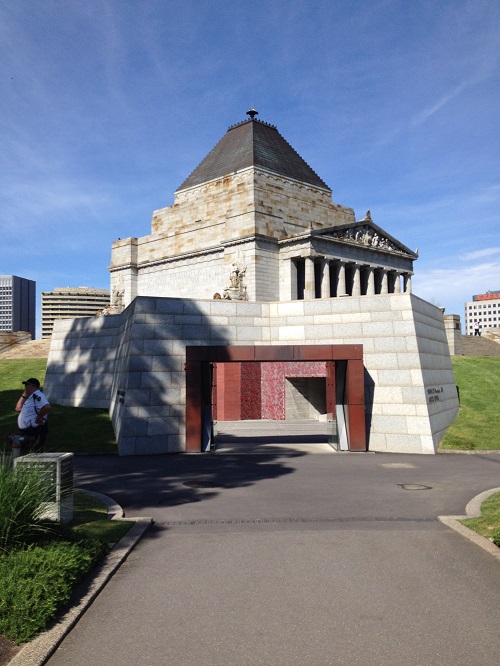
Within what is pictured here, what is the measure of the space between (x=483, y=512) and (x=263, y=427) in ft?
75.5

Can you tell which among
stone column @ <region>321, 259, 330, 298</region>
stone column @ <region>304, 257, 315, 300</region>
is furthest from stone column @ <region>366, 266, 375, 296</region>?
stone column @ <region>304, 257, 315, 300</region>

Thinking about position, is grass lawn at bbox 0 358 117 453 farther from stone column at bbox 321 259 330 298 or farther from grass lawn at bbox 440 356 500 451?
stone column at bbox 321 259 330 298

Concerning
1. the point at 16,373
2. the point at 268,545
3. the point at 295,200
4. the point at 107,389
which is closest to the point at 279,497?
the point at 268,545

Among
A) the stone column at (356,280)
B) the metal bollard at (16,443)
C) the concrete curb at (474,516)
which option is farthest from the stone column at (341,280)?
the metal bollard at (16,443)

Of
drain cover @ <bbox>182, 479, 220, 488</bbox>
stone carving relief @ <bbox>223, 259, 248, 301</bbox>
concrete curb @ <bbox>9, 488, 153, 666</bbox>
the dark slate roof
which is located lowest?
drain cover @ <bbox>182, 479, 220, 488</bbox>

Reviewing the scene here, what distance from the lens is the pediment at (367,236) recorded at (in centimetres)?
5500

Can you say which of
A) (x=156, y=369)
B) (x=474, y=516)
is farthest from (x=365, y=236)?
(x=474, y=516)

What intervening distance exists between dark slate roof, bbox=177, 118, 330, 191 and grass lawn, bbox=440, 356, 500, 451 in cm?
2779

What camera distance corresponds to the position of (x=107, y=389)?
2873 cm

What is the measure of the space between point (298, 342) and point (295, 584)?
16441 millimetres

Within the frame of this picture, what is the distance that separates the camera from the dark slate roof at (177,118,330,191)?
190 ft

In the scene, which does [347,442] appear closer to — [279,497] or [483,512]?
[279,497]

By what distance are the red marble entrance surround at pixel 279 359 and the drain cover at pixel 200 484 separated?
5873 mm

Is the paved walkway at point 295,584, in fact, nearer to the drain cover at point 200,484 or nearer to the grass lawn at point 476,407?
the drain cover at point 200,484
